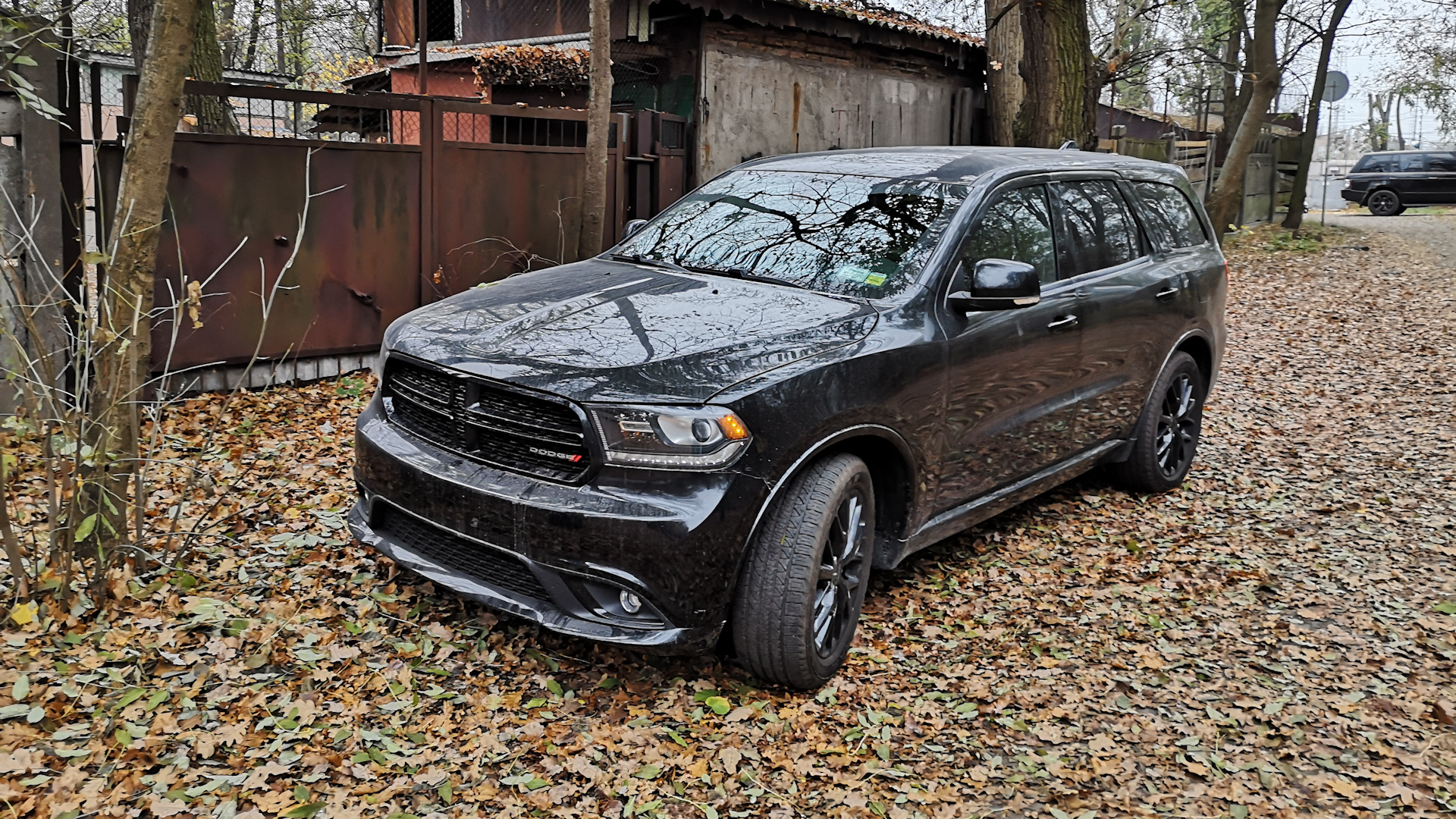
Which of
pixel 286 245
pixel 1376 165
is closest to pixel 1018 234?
pixel 286 245

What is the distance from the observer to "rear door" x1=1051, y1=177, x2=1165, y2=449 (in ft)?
18.0

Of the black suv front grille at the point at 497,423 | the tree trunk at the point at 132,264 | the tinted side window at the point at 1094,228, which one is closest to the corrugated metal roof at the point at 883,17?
the tinted side window at the point at 1094,228

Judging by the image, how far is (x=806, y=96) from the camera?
14008mm

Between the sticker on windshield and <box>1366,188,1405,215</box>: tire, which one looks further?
<box>1366,188,1405,215</box>: tire

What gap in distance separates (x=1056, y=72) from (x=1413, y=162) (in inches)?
962

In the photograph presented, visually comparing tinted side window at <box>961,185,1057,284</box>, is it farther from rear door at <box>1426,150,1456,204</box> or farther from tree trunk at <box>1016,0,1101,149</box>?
rear door at <box>1426,150,1456,204</box>

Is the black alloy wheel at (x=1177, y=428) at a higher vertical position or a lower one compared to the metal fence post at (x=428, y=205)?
lower

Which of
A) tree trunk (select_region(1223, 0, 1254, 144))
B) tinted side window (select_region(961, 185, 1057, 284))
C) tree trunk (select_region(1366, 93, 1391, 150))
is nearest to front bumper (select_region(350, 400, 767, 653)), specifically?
tinted side window (select_region(961, 185, 1057, 284))

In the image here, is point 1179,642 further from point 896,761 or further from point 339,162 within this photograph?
point 339,162

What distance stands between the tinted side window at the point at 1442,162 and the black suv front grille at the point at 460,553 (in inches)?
1311

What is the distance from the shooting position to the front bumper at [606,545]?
11.6 feet

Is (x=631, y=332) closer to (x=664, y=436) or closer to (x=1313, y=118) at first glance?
(x=664, y=436)

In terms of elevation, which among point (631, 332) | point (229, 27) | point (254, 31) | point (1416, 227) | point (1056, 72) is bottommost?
point (631, 332)

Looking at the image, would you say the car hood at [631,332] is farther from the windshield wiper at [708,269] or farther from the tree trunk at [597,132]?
the tree trunk at [597,132]
